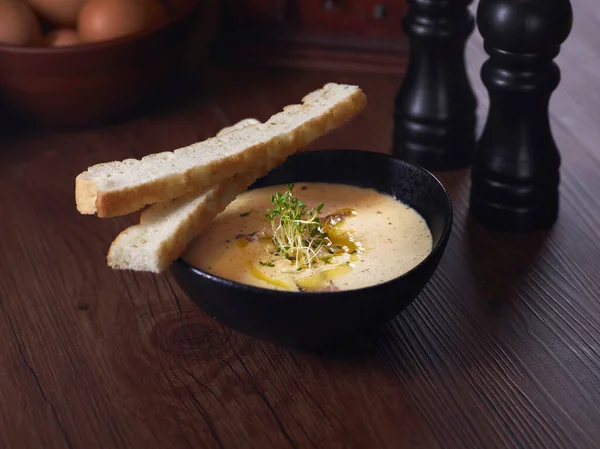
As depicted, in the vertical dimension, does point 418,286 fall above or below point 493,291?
above

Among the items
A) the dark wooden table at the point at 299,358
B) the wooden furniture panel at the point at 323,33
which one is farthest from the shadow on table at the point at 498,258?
the wooden furniture panel at the point at 323,33

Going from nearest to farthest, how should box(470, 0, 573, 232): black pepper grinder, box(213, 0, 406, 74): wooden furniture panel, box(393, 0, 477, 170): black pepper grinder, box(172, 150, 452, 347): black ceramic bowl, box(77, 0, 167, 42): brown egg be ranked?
1. box(172, 150, 452, 347): black ceramic bowl
2. box(470, 0, 573, 232): black pepper grinder
3. box(393, 0, 477, 170): black pepper grinder
4. box(77, 0, 167, 42): brown egg
5. box(213, 0, 406, 74): wooden furniture panel

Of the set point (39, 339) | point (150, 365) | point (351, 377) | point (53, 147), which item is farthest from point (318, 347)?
point (53, 147)

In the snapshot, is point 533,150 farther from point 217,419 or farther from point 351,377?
point 217,419

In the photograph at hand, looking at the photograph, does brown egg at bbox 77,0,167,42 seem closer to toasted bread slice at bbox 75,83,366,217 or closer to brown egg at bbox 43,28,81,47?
brown egg at bbox 43,28,81,47

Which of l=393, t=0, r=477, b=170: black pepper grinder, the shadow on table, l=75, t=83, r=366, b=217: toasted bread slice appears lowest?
the shadow on table

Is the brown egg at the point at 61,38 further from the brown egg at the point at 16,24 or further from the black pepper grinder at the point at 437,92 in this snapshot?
the black pepper grinder at the point at 437,92

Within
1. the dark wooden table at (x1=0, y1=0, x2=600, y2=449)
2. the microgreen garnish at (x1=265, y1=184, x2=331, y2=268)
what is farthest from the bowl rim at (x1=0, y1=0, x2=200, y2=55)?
the microgreen garnish at (x1=265, y1=184, x2=331, y2=268)

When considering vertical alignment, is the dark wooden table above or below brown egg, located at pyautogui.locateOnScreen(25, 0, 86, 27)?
below
